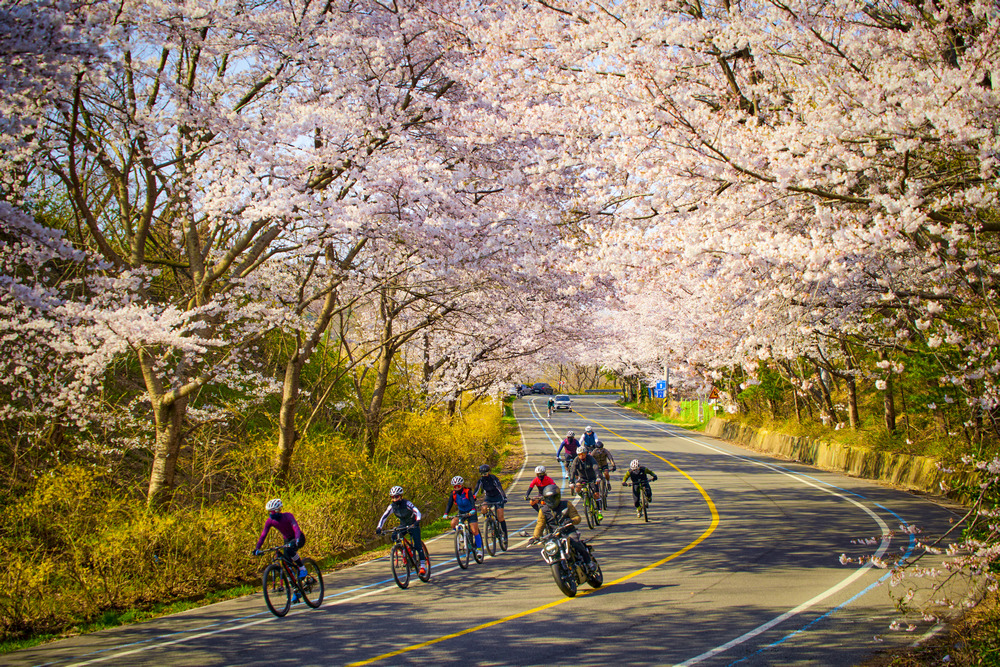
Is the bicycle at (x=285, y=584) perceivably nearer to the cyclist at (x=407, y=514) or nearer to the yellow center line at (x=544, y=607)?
the cyclist at (x=407, y=514)

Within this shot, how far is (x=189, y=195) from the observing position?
12594 mm

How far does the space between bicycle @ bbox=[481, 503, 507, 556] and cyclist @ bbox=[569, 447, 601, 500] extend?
3.13 m

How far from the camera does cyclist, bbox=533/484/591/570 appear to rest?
36.4 feet

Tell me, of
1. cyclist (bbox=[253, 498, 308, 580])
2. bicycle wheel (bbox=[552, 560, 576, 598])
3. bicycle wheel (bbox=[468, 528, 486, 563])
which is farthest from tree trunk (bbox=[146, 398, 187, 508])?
bicycle wheel (bbox=[552, 560, 576, 598])

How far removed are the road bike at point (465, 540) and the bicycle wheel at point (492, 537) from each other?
0.68 m

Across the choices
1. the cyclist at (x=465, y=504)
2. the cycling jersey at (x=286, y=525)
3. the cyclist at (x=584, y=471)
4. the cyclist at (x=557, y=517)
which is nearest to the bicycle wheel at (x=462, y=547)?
the cyclist at (x=465, y=504)

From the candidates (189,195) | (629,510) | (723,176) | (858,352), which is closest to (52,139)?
(189,195)

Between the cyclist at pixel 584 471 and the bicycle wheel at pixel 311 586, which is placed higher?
the cyclist at pixel 584 471

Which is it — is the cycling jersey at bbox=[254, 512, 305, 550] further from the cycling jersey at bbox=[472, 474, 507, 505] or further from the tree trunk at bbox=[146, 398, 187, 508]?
the cycling jersey at bbox=[472, 474, 507, 505]

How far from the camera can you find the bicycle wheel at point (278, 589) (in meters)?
10.3

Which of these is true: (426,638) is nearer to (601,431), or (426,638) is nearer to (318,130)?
(318,130)

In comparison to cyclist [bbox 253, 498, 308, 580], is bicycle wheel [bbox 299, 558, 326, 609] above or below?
below

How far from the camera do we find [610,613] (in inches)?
384

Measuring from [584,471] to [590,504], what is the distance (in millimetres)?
797
